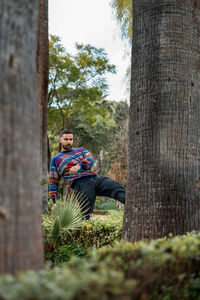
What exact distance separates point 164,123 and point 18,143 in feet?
6.76

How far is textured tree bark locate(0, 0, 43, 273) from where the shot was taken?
63.9 inches

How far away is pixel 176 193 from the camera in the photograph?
10.8ft

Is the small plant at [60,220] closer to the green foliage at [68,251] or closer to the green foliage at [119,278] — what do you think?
the green foliage at [68,251]

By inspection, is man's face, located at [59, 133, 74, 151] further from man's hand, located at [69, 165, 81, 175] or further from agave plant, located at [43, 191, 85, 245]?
agave plant, located at [43, 191, 85, 245]

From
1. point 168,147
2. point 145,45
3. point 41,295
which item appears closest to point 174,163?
point 168,147

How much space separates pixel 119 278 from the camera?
4.27ft

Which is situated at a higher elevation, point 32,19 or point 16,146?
point 32,19

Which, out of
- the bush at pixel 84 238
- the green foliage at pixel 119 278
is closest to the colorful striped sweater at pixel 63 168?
the bush at pixel 84 238

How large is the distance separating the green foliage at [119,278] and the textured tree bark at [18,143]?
0.18m

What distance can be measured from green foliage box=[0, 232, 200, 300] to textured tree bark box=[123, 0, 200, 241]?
3.74 feet

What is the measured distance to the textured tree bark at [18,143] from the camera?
1624 millimetres

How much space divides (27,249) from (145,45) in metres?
2.79

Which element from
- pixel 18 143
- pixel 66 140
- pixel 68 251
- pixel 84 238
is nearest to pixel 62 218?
pixel 68 251

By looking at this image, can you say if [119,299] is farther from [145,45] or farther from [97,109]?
[97,109]
